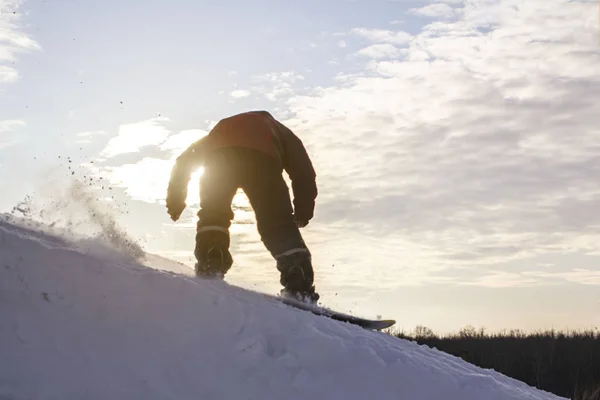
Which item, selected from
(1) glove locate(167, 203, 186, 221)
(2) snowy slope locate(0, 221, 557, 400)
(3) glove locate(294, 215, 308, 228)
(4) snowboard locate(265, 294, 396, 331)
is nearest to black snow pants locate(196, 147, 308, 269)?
(3) glove locate(294, 215, 308, 228)

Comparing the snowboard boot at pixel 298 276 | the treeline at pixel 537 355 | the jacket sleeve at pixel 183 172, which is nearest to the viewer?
the snowboard boot at pixel 298 276

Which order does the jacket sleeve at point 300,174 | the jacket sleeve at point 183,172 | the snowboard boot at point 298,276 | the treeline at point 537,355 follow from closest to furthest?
the snowboard boot at point 298,276
the jacket sleeve at point 300,174
the jacket sleeve at point 183,172
the treeline at point 537,355

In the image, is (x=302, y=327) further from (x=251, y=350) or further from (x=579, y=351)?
(x=579, y=351)

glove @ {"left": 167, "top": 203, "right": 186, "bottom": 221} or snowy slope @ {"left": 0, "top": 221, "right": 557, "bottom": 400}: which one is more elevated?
glove @ {"left": 167, "top": 203, "right": 186, "bottom": 221}

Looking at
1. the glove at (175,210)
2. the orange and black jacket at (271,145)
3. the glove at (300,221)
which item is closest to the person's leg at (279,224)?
the orange and black jacket at (271,145)

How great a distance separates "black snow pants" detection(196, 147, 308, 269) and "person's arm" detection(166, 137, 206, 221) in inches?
13.7

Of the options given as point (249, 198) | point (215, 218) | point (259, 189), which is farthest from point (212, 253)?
point (259, 189)

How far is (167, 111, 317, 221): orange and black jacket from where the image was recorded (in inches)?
246

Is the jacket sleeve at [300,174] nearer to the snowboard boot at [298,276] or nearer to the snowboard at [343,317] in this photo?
the snowboard boot at [298,276]

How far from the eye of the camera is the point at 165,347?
3043 mm

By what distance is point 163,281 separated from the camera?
3.47 metres

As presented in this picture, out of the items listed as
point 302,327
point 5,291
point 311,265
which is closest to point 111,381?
point 5,291

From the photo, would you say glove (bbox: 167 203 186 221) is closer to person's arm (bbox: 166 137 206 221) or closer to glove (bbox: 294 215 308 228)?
person's arm (bbox: 166 137 206 221)

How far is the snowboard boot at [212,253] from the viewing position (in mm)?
5973
